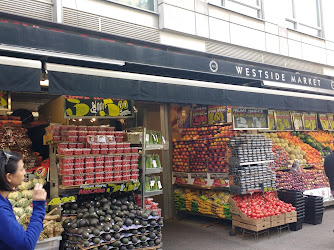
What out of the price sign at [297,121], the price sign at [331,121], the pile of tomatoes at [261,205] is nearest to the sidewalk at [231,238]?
the pile of tomatoes at [261,205]

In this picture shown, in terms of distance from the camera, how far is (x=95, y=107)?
7414mm

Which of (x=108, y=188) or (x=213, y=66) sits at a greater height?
(x=213, y=66)

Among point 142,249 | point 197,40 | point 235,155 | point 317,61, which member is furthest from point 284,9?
point 142,249

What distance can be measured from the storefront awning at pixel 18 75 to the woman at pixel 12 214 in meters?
Answer: 2.19

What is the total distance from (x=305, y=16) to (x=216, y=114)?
8.02 meters

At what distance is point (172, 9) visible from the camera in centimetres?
930

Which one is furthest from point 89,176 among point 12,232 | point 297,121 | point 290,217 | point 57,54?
point 297,121

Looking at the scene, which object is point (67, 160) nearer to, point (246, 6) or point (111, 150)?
point (111, 150)

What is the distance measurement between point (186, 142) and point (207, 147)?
0.90 meters

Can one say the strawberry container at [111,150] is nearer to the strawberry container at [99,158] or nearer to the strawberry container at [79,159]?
the strawberry container at [99,158]

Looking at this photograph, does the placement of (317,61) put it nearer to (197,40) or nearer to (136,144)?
(197,40)

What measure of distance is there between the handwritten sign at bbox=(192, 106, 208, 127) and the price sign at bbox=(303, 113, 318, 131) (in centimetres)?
487

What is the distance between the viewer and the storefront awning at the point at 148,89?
4.86 metres

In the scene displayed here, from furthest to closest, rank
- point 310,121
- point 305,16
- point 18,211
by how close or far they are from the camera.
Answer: point 305,16
point 310,121
point 18,211
